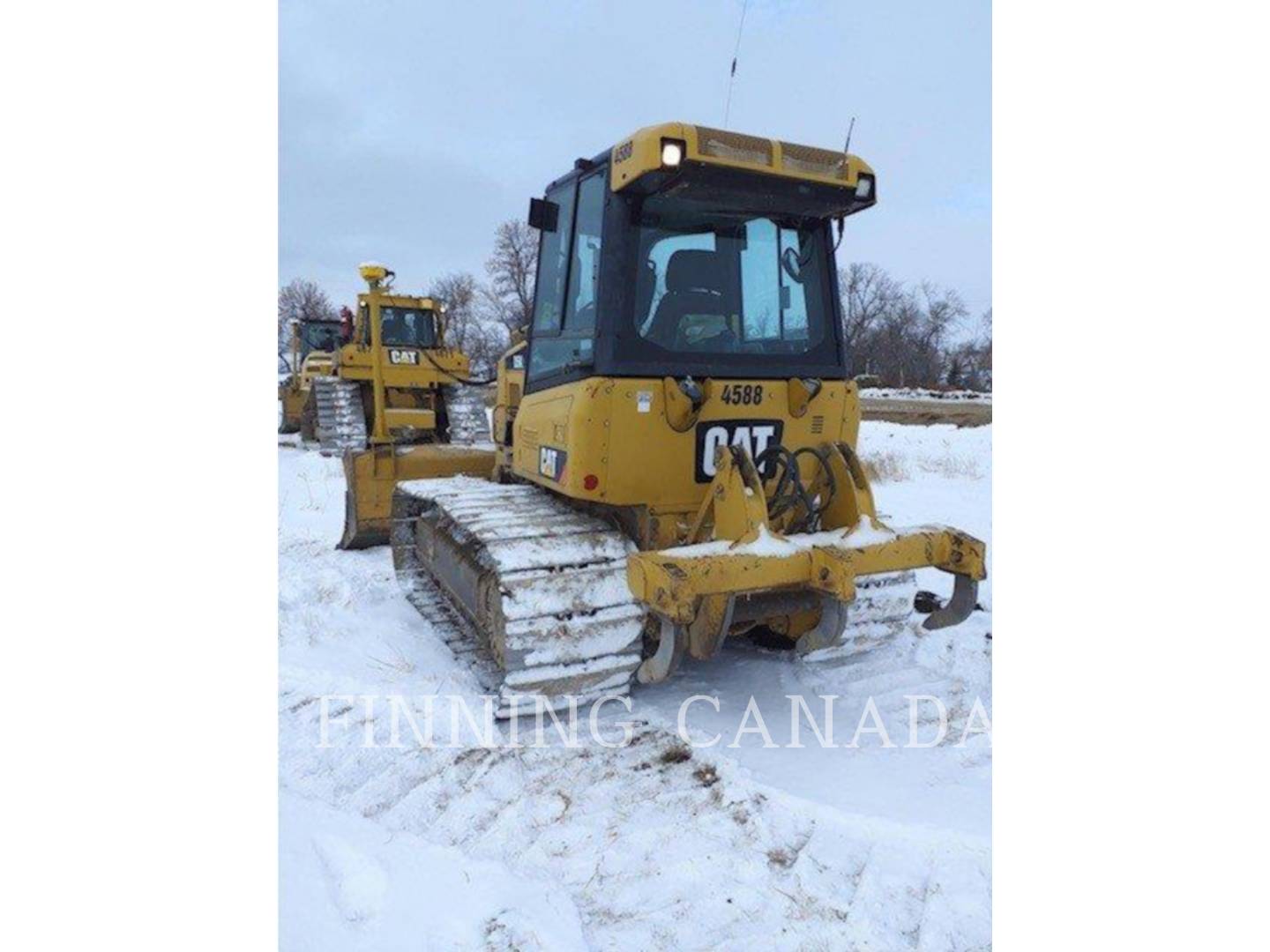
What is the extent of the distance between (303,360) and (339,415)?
19.4 feet

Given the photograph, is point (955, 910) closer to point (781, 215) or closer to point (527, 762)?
point (527, 762)

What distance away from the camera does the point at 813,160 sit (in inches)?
139

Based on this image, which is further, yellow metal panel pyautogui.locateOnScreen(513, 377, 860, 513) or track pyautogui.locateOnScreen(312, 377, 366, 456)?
track pyautogui.locateOnScreen(312, 377, 366, 456)

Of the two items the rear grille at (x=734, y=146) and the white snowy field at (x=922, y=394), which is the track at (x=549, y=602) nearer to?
the rear grille at (x=734, y=146)

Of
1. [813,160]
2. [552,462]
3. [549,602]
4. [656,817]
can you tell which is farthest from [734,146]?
[656,817]

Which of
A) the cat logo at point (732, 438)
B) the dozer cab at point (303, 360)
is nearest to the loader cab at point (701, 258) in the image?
the cat logo at point (732, 438)

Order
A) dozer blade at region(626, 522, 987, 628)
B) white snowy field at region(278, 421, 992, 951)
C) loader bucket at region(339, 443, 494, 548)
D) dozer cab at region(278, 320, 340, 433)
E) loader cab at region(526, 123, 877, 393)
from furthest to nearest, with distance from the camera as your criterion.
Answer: dozer cab at region(278, 320, 340, 433)
loader bucket at region(339, 443, 494, 548)
loader cab at region(526, 123, 877, 393)
dozer blade at region(626, 522, 987, 628)
white snowy field at region(278, 421, 992, 951)

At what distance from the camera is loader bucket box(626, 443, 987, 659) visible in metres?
2.99

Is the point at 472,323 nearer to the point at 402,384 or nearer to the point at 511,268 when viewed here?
the point at 511,268

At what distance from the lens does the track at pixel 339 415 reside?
40.9 ft

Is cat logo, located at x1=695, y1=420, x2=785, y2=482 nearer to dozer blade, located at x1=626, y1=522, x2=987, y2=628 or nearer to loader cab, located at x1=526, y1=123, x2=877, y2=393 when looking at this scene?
loader cab, located at x1=526, y1=123, x2=877, y2=393

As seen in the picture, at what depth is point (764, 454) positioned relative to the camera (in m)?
3.66

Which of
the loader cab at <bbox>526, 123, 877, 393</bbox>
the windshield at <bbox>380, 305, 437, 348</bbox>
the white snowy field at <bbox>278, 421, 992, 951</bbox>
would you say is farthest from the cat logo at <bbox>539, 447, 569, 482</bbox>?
the windshield at <bbox>380, 305, 437, 348</bbox>

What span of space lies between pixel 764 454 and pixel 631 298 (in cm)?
91
